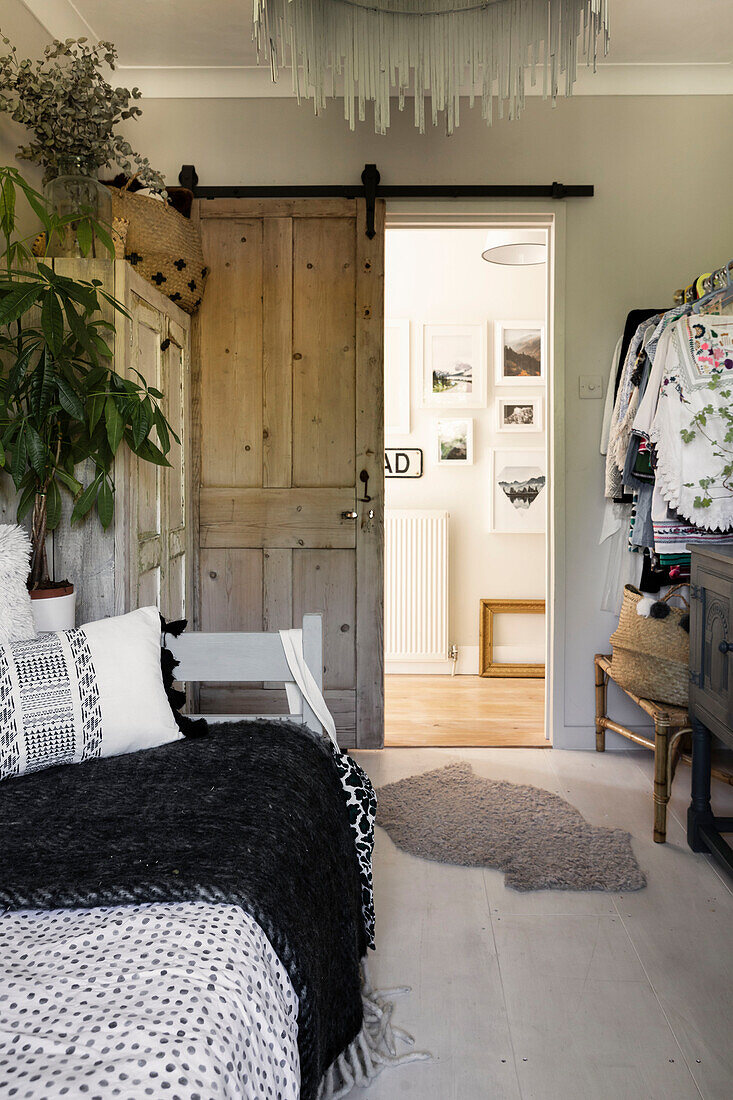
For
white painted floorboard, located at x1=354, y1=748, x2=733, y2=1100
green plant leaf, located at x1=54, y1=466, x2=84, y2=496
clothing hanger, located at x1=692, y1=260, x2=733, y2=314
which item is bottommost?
white painted floorboard, located at x1=354, y1=748, x2=733, y2=1100

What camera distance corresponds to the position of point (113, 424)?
198cm

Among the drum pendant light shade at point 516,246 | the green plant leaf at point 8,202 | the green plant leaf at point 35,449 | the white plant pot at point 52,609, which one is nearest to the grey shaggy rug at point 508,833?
the white plant pot at point 52,609

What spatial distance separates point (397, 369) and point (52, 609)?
293cm

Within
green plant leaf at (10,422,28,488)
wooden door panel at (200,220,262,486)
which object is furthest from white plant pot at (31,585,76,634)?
wooden door panel at (200,220,262,486)

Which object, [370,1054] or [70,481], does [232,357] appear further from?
[370,1054]

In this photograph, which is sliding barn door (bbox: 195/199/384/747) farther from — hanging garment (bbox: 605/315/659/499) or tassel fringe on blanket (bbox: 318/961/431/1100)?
tassel fringe on blanket (bbox: 318/961/431/1100)

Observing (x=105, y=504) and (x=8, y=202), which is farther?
(x=105, y=504)

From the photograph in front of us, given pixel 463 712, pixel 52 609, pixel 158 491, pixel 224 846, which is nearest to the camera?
pixel 224 846

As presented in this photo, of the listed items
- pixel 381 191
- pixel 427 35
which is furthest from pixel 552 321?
pixel 427 35

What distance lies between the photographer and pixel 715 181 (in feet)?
10.5

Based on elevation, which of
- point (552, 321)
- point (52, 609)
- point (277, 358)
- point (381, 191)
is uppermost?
point (381, 191)

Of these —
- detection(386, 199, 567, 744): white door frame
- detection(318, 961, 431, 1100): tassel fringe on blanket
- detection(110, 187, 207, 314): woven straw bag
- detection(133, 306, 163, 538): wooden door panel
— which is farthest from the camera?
detection(386, 199, 567, 744): white door frame

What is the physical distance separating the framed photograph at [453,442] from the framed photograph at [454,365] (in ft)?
0.34

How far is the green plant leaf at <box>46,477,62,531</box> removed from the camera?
6.89ft
